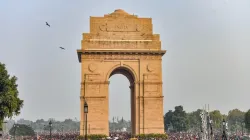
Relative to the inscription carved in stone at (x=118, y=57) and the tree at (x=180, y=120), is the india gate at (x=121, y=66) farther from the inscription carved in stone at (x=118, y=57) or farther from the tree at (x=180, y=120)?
the tree at (x=180, y=120)

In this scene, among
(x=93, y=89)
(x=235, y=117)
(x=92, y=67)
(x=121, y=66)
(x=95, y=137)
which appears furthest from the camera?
(x=235, y=117)

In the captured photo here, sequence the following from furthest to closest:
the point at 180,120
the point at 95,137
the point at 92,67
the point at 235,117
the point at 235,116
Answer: the point at 235,116 → the point at 235,117 → the point at 180,120 → the point at 92,67 → the point at 95,137

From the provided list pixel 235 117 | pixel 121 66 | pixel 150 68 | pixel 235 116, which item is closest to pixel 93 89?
pixel 121 66

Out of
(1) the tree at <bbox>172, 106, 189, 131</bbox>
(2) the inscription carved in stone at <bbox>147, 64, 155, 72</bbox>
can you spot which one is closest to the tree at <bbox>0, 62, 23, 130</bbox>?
(2) the inscription carved in stone at <bbox>147, 64, 155, 72</bbox>

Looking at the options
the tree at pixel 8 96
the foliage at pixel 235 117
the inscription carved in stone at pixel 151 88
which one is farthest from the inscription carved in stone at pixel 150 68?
the foliage at pixel 235 117

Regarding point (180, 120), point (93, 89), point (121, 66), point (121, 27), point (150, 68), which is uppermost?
point (121, 27)

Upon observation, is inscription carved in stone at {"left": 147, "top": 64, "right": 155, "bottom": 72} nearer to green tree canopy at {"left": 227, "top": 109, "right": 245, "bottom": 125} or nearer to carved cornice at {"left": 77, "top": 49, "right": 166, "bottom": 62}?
carved cornice at {"left": 77, "top": 49, "right": 166, "bottom": 62}

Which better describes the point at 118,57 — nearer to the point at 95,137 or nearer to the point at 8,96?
the point at 95,137
